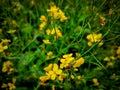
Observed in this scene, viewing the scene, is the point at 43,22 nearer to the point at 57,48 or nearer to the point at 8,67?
the point at 57,48

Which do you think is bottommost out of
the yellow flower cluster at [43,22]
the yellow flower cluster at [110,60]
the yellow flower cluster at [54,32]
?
the yellow flower cluster at [110,60]

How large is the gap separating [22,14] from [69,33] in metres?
0.47

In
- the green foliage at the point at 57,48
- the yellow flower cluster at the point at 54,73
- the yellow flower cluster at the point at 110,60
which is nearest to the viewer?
the yellow flower cluster at the point at 54,73

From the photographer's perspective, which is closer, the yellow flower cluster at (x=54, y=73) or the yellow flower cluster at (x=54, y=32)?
the yellow flower cluster at (x=54, y=73)

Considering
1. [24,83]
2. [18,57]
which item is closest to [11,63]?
[18,57]

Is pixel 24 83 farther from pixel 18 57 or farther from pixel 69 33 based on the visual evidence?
pixel 69 33

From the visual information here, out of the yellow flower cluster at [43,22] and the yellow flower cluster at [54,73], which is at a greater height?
the yellow flower cluster at [43,22]

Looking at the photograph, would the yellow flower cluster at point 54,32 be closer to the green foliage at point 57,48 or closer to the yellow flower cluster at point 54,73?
the green foliage at point 57,48

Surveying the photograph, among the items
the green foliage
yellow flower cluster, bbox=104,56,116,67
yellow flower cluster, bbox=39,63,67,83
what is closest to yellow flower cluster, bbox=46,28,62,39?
the green foliage

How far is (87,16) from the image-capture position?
1705mm

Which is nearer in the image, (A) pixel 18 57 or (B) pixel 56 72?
Answer: (B) pixel 56 72

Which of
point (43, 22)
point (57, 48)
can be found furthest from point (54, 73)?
point (43, 22)

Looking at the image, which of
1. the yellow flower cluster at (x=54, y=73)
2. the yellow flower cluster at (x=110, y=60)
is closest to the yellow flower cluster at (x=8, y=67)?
the yellow flower cluster at (x=54, y=73)

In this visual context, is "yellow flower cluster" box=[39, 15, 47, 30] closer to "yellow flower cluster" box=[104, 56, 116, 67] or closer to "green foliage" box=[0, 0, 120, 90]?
"green foliage" box=[0, 0, 120, 90]
